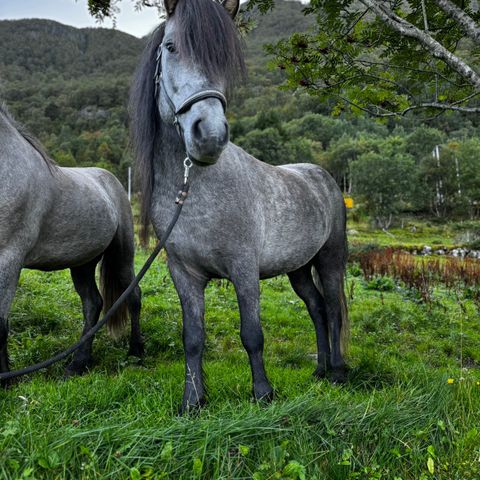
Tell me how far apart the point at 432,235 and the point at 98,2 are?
38.2 meters

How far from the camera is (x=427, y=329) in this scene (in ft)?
21.4

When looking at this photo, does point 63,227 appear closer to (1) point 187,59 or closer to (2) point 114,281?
(2) point 114,281

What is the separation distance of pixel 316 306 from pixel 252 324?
1.57 metres

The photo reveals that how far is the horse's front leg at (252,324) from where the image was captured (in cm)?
295

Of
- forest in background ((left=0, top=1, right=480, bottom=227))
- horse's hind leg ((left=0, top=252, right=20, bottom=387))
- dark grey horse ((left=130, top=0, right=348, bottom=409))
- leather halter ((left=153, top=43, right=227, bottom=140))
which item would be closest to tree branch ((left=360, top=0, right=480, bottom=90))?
forest in background ((left=0, top=1, right=480, bottom=227))

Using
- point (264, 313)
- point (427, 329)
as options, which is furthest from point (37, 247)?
point (427, 329)

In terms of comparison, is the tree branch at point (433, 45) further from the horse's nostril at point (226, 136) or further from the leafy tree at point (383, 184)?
the leafy tree at point (383, 184)

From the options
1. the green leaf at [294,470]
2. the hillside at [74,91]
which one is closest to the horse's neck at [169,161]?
the hillside at [74,91]

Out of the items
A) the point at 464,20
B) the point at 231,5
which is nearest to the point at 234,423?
the point at 231,5

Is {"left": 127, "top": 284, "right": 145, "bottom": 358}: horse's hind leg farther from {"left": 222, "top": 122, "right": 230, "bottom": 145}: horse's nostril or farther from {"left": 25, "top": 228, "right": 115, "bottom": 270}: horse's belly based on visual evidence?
{"left": 222, "top": 122, "right": 230, "bottom": 145}: horse's nostril

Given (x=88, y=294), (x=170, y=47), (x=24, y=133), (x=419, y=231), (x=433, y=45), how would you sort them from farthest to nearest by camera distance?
(x=419, y=231) < (x=88, y=294) < (x=24, y=133) < (x=433, y=45) < (x=170, y=47)

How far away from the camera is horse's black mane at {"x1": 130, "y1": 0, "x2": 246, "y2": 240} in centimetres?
254

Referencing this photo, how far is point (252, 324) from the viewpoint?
298 cm

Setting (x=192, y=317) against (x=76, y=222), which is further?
(x=76, y=222)
